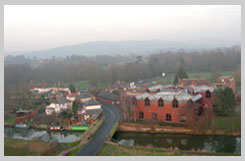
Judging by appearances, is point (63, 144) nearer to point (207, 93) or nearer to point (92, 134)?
point (92, 134)

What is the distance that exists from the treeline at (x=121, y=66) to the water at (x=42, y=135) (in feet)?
77.3

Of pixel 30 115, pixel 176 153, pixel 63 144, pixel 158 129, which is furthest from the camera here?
pixel 30 115

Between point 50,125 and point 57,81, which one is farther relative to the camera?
point 57,81

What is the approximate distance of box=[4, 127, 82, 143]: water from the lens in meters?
23.5

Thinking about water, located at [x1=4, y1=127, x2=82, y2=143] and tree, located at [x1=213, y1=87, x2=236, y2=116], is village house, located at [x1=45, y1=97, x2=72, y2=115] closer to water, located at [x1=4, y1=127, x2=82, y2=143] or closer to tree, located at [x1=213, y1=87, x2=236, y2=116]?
water, located at [x1=4, y1=127, x2=82, y2=143]

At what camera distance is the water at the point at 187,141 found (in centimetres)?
1934

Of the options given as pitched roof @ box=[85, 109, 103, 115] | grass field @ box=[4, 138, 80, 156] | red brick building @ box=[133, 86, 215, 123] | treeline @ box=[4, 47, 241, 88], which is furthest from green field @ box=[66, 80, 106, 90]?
grass field @ box=[4, 138, 80, 156]

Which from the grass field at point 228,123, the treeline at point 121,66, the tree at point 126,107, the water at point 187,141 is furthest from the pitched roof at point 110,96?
the grass field at point 228,123

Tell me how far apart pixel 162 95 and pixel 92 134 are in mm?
10375

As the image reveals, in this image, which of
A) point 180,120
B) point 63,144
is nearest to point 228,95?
point 180,120

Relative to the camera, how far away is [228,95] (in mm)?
24125

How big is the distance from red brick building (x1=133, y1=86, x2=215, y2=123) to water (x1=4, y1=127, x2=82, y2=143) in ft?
28.5

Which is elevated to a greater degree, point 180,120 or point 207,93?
point 207,93

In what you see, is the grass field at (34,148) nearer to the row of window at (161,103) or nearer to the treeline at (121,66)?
the row of window at (161,103)
